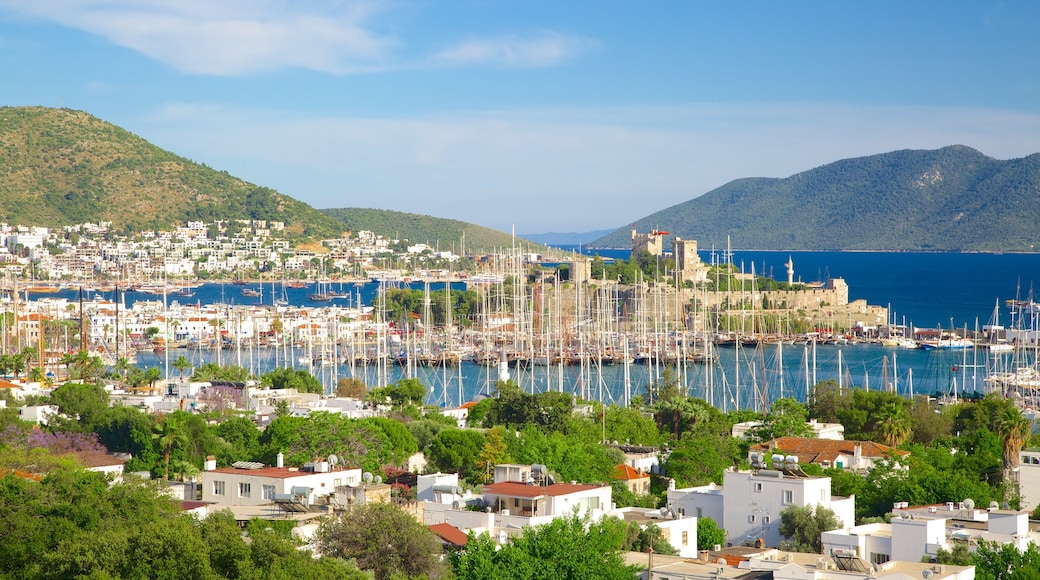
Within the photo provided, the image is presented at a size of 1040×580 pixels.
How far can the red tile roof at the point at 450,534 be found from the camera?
22.5 metres

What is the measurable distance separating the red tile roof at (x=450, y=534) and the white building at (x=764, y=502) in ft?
15.2

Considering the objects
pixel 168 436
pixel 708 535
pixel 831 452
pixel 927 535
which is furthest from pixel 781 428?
pixel 927 535

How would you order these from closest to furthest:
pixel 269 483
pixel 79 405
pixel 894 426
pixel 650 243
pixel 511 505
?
1. pixel 511 505
2. pixel 269 483
3. pixel 894 426
4. pixel 79 405
5. pixel 650 243

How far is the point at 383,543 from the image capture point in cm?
2088

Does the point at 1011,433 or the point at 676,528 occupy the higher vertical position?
the point at 1011,433

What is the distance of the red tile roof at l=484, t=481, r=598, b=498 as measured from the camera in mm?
24516

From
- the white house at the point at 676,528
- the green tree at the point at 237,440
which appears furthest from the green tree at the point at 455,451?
the white house at the point at 676,528

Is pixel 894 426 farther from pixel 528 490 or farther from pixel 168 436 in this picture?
pixel 168 436

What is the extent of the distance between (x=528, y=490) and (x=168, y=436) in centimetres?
1272

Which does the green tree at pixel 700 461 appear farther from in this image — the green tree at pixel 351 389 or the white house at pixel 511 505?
the green tree at pixel 351 389

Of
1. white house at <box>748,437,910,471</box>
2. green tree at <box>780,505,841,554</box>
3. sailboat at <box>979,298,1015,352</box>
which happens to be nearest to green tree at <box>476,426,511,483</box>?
white house at <box>748,437,910,471</box>

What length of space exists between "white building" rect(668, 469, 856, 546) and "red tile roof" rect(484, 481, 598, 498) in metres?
2.02

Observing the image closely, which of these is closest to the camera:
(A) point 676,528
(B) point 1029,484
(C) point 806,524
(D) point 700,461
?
(A) point 676,528

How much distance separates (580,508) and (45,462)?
37.3 ft
